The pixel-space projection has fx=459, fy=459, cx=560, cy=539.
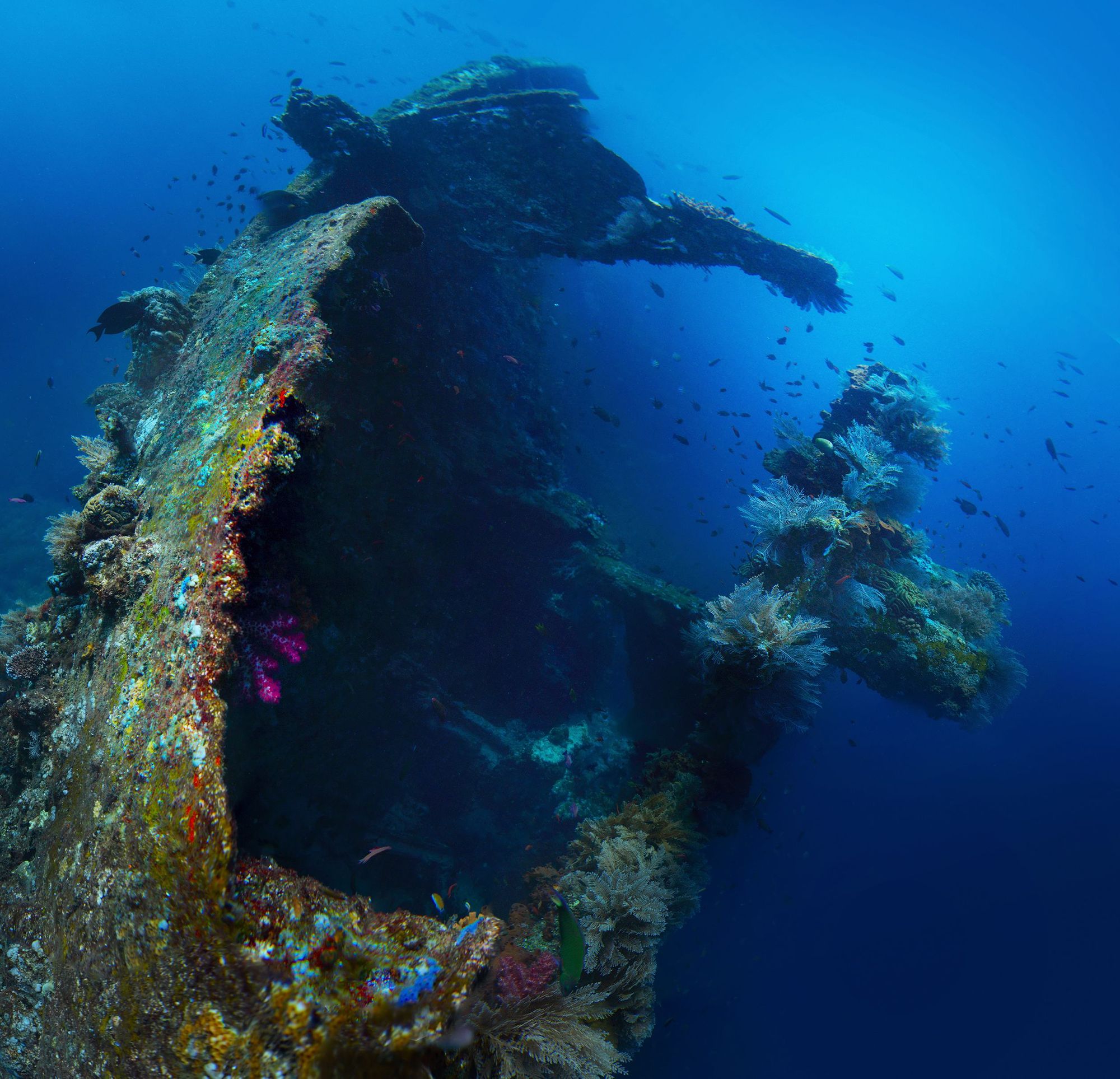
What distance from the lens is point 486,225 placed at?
9.85 meters

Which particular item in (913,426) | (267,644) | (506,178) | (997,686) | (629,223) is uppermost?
(629,223)

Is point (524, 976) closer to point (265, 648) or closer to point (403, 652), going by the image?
point (265, 648)

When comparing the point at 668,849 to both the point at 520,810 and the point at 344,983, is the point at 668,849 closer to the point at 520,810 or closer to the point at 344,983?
the point at 520,810

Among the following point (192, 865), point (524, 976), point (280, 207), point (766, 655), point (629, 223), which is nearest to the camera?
point (192, 865)

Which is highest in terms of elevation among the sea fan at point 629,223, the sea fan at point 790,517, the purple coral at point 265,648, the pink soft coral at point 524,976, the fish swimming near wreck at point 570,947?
the sea fan at point 629,223

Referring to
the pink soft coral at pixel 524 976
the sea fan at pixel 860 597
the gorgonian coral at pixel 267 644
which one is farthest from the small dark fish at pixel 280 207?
the sea fan at pixel 860 597

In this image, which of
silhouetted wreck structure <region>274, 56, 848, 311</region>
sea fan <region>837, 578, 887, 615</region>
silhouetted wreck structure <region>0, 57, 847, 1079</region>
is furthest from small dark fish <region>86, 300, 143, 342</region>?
sea fan <region>837, 578, 887, 615</region>

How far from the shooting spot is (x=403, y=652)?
5699 mm

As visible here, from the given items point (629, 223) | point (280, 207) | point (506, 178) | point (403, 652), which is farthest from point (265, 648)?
point (629, 223)

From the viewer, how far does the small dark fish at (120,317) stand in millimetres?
6055

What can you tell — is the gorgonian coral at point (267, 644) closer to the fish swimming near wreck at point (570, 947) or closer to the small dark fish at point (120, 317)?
the fish swimming near wreck at point (570, 947)

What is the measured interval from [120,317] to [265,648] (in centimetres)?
597

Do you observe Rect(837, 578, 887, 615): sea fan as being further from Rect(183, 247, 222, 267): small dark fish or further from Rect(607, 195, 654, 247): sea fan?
Rect(183, 247, 222, 267): small dark fish

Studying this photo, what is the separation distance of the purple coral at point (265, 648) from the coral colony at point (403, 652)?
0.02 meters
